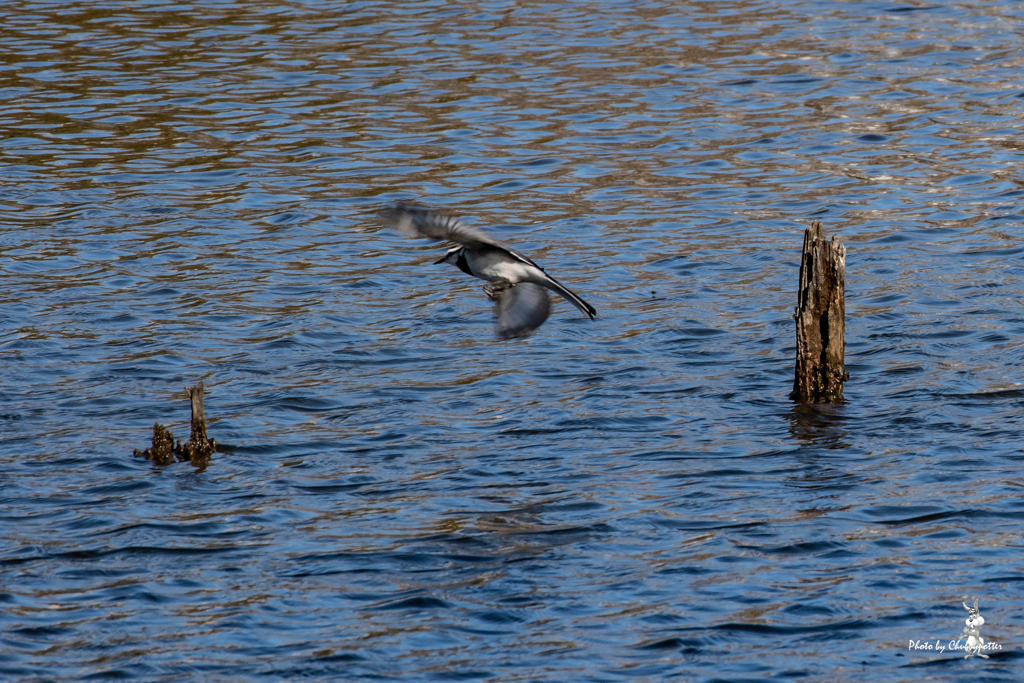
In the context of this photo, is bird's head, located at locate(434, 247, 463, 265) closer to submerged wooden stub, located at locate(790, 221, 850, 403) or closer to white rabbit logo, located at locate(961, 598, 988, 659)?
submerged wooden stub, located at locate(790, 221, 850, 403)

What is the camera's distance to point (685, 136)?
20328 mm

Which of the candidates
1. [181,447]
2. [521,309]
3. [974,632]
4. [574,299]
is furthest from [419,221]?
[974,632]

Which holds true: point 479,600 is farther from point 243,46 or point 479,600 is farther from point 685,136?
point 243,46

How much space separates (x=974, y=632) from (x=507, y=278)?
3.99m

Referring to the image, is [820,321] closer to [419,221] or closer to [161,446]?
[419,221]

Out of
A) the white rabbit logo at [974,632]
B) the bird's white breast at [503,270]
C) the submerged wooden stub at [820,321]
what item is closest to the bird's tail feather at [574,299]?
the bird's white breast at [503,270]

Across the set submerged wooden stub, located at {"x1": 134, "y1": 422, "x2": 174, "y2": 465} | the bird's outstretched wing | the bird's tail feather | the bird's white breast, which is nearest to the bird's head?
the bird's white breast

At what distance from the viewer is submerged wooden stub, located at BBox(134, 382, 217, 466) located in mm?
10688

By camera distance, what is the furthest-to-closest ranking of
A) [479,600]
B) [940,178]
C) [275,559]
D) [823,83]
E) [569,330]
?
[823,83]
[940,178]
[569,330]
[275,559]
[479,600]

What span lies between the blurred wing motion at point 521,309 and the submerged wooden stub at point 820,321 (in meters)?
2.25

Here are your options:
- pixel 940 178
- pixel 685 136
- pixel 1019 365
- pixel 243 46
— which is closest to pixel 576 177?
pixel 685 136

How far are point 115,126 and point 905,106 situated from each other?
39.3 feet

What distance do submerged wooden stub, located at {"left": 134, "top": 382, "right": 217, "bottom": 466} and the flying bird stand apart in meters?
2.38

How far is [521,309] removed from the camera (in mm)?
10250
